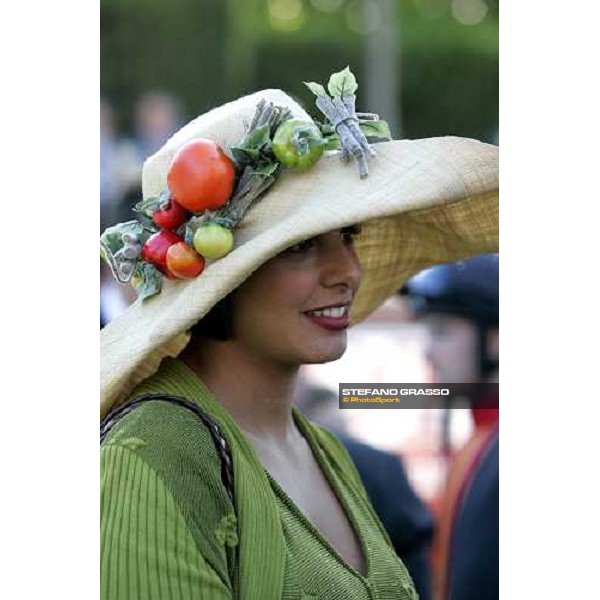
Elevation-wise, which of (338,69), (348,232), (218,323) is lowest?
(218,323)

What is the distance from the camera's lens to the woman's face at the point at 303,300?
123 cm

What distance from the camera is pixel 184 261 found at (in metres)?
1.23

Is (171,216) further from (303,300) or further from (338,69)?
(338,69)

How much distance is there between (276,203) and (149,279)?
0.57 feet

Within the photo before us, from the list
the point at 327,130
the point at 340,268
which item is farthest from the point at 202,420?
the point at 327,130

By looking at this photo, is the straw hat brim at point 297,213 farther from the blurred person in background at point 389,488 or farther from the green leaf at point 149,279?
the blurred person in background at point 389,488

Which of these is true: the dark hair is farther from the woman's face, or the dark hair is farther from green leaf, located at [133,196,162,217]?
green leaf, located at [133,196,162,217]

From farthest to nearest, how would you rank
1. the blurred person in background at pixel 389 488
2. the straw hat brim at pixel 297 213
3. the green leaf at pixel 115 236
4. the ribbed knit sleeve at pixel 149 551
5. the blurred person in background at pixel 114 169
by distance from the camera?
1. the blurred person in background at pixel 389 488
2. the blurred person in background at pixel 114 169
3. the green leaf at pixel 115 236
4. the straw hat brim at pixel 297 213
5. the ribbed knit sleeve at pixel 149 551

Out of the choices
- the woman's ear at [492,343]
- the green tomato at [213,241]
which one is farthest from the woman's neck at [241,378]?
the woman's ear at [492,343]

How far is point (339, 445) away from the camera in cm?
146
